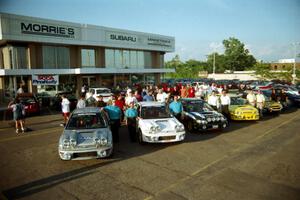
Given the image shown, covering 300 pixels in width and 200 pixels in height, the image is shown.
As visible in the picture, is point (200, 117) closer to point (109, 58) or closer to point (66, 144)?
point (66, 144)

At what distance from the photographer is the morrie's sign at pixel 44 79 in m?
18.5

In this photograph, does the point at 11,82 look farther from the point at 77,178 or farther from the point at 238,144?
the point at 238,144

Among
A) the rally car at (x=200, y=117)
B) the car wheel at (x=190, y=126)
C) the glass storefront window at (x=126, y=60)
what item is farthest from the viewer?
the glass storefront window at (x=126, y=60)

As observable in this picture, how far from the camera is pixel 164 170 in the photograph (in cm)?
629

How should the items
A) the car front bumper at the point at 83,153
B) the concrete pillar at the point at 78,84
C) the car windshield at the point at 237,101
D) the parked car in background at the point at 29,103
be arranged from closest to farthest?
the car front bumper at the point at 83,153
the car windshield at the point at 237,101
the parked car in background at the point at 29,103
the concrete pillar at the point at 78,84

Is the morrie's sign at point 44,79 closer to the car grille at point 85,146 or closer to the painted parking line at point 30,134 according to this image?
the painted parking line at point 30,134

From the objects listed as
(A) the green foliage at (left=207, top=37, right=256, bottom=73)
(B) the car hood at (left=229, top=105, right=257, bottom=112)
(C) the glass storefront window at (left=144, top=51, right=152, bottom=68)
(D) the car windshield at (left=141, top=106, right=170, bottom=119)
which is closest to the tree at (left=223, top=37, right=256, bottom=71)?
(A) the green foliage at (left=207, top=37, right=256, bottom=73)

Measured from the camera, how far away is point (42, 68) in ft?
69.3

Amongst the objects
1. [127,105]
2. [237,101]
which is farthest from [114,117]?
[237,101]

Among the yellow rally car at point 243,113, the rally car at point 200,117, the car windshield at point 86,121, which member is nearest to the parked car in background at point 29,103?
the car windshield at point 86,121

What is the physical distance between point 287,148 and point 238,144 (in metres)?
1.57

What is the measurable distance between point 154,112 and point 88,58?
1726cm

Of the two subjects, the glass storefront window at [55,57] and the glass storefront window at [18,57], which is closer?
the glass storefront window at [18,57]

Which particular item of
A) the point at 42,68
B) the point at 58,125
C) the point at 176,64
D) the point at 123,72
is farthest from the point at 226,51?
the point at 58,125
